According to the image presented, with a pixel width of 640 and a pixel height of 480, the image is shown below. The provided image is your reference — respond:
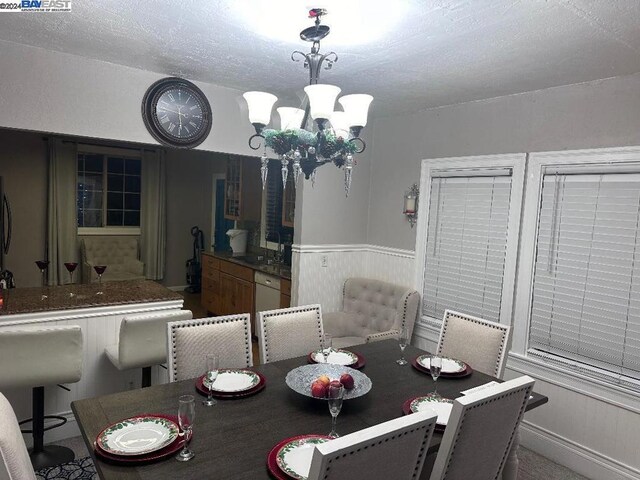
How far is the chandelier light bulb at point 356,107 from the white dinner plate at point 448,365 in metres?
1.31

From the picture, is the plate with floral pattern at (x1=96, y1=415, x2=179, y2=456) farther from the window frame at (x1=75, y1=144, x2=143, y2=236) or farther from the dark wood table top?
the window frame at (x1=75, y1=144, x2=143, y2=236)

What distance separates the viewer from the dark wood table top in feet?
4.68

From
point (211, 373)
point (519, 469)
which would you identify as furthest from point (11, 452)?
point (519, 469)

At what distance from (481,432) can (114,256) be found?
6241 mm

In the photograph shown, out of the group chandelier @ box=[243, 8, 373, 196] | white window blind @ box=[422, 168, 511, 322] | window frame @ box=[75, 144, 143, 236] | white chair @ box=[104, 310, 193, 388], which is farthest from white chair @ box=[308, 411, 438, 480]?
window frame @ box=[75, 144, 143, 236]

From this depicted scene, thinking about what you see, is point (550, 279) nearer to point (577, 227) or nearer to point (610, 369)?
point (577, 227)

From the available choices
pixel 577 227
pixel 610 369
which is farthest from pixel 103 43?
pixel 610 369

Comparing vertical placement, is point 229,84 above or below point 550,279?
above

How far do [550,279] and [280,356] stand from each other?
1897 millimetres

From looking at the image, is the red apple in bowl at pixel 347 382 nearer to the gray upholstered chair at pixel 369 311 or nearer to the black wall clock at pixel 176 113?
the gray upholstered chair at pixel 369 311

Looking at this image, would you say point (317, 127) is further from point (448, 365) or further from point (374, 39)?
point (448, 365)

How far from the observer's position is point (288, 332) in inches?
105

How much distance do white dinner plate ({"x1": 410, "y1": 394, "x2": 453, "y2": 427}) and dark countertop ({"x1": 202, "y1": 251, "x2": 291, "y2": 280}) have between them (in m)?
2.52

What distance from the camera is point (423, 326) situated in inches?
153
